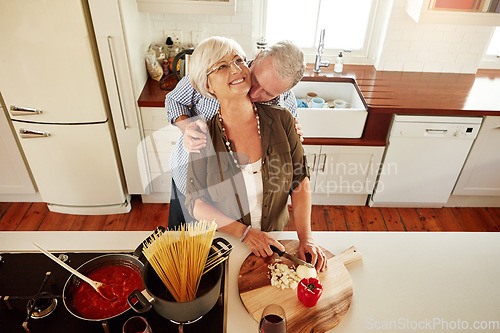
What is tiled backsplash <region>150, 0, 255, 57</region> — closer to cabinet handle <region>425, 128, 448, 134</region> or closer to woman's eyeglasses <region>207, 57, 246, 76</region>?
cabinet handle <region>425, 128, 448, 134</region>

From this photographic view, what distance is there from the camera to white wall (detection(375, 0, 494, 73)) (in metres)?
2.92

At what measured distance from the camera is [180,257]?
103 cm

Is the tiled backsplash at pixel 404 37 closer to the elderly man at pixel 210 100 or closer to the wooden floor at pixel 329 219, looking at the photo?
the wooden floor at pixel 329 219

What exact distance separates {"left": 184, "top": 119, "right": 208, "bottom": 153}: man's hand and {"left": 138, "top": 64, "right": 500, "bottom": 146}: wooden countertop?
3.92ft

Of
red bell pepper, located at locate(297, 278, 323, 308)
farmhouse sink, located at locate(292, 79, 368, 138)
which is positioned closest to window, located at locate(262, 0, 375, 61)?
farmhouse sink, located at locate(292, 79, 368, 138)

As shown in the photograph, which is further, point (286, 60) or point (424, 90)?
point (424, 90)

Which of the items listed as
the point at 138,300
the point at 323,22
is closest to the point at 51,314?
the point at 138,300

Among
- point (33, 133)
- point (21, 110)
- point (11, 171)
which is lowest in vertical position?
point (11, 171)

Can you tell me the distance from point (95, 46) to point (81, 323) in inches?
68.6

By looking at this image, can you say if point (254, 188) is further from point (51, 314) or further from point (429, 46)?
point (429, 46)

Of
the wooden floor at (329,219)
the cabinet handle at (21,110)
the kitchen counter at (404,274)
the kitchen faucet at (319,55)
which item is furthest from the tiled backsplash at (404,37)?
the kitchen counter at (404,274)

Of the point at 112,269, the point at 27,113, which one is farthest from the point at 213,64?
the point at 27,113

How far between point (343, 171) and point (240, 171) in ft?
5.23

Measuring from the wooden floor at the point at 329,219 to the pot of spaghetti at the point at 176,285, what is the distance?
6.22 feet
